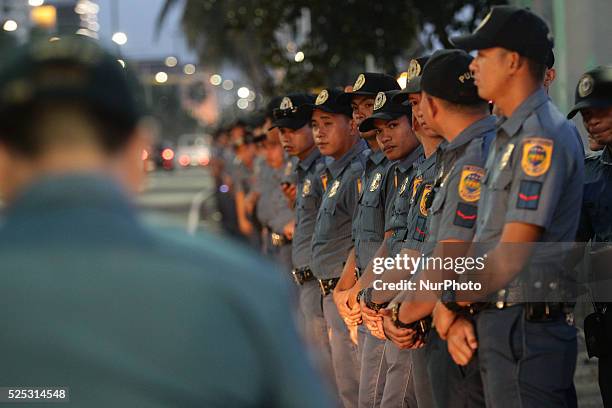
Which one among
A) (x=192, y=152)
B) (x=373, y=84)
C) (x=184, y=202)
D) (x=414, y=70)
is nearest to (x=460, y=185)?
(x=414, y=70)

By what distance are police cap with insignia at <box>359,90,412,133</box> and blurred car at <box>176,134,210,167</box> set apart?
207ft

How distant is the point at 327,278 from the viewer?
24.6ft

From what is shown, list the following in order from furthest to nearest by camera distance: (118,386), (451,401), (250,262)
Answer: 1. (451,401)
2. (250,262)
3. (118,386)

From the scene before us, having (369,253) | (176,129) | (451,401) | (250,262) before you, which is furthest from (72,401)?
(176,129)

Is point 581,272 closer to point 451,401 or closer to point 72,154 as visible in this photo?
point 451,401

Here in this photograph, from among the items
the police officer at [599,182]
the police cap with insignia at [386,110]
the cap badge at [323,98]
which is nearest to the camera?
the police officer at [599,182]

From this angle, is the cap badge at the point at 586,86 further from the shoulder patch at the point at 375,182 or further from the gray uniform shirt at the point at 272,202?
the gray uniform shirt at the point at 272,202

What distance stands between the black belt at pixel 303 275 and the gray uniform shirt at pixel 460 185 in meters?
2.91

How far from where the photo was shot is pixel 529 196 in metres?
4.31

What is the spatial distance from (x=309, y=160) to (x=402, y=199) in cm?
290

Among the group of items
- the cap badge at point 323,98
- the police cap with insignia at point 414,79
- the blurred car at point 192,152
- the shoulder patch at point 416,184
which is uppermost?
the blurred car at point 192,152

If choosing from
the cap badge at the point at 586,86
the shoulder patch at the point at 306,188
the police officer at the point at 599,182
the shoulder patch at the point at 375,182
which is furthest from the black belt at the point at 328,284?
the cap badge at the point at 586,86

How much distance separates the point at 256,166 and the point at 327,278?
6743mm

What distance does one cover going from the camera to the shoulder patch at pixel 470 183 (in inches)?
188
